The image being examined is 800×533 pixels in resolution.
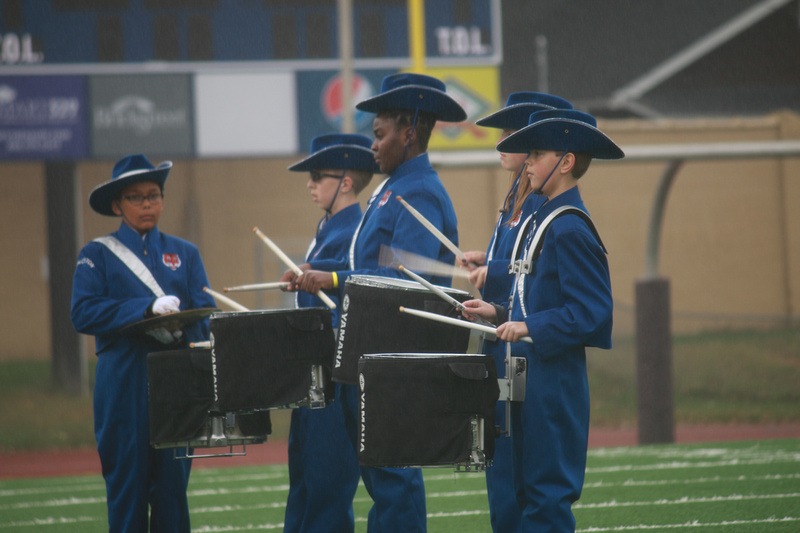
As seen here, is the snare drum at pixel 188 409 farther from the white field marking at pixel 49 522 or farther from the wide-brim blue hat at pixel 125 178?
the white field marking at pixel 49 522

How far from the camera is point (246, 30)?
13.5 metres

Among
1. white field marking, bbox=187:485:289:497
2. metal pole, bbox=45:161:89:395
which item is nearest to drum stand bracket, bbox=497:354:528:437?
white field marking, bbox=187:485:289:497

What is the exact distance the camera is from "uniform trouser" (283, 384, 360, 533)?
4.38 m

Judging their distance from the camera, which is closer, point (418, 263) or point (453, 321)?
point (453, 321)

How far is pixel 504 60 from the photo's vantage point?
26531 mm

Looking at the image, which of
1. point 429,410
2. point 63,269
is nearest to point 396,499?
point 429,410

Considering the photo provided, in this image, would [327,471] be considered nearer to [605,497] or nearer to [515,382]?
[515,382]

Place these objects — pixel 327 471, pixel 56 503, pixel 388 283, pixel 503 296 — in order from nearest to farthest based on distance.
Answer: pixel 388 283
pixel 503 296
pixel 327 471
pixel 56 503

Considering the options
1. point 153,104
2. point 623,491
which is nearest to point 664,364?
point 623,491

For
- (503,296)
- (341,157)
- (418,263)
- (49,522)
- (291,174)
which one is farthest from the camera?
(291,174)

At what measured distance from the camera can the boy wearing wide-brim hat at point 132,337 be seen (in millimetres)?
4461

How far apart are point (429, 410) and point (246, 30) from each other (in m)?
11.0

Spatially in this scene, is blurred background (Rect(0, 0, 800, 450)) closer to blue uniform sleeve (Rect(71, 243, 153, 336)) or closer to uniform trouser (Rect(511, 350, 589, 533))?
blue uniform sleeve (Rect(71, 243, 153, 336))

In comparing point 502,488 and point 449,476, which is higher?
point 502,488
